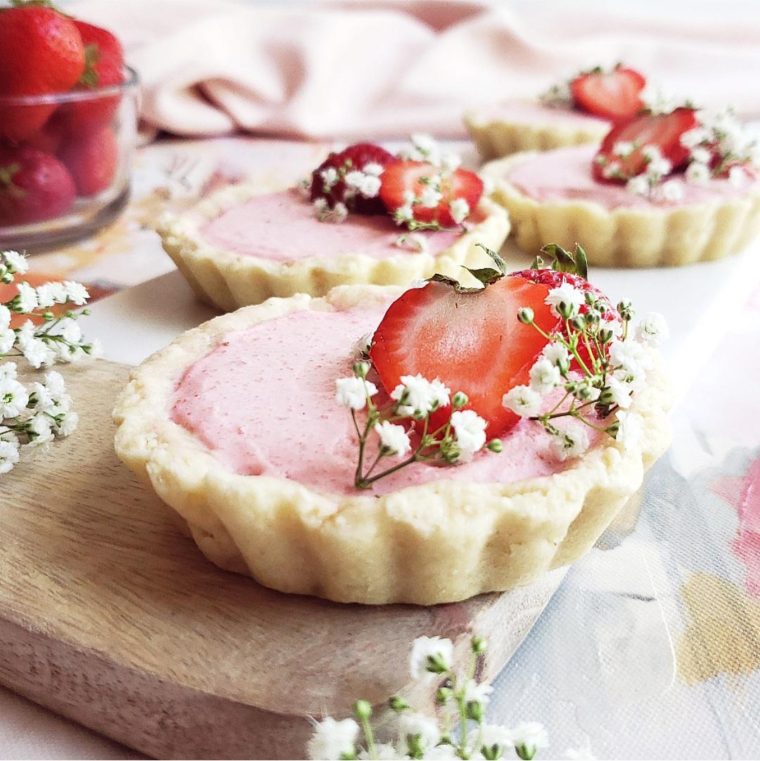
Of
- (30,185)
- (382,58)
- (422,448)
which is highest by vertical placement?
(422,448)

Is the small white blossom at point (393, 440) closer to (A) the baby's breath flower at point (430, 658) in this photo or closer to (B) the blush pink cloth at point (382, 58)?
(A) the baby's breath flower at point (430, 658)

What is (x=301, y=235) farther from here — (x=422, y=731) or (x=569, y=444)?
(x=422, y=731)

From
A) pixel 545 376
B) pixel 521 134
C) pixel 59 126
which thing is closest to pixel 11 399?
pixel 545 376

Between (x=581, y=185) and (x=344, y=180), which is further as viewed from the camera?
(x=581, y=185)

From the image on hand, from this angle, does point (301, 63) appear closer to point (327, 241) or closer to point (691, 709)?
point (327, 241)

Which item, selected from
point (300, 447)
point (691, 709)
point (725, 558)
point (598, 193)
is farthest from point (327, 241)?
point (691, 709)

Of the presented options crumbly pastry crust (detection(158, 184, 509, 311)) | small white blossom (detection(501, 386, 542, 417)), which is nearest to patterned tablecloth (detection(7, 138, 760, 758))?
small white blossom (detection(501, 386, 542, 417))
